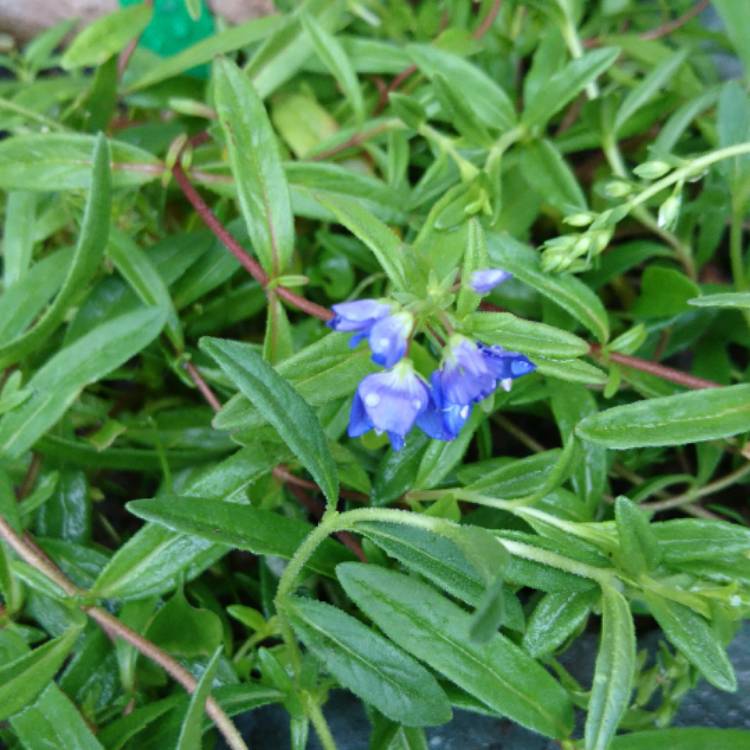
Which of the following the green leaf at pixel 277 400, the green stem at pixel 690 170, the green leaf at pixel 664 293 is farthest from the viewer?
the green leaf at pixel 664 293

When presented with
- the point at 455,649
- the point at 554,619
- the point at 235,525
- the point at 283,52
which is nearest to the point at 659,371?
the point at 554,619

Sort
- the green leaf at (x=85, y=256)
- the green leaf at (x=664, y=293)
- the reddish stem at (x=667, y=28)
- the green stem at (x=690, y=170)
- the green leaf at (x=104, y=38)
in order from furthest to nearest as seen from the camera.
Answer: the reddish stem at (x=667, y=28) < the green leaf at (x=104, y=38) < the green leaf at (x=664, y=293) < the green leaf at (x=85, y=256) < the green stem at (x=690, y=170)

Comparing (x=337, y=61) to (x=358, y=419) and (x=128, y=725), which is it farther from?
(x=128, y=725)

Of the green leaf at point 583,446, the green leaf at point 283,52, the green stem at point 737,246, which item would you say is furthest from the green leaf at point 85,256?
the green stem at point 737,246

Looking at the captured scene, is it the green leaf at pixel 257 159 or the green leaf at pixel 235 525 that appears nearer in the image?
the green leaf at pixel 235 525

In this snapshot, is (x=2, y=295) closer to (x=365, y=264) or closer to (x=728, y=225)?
(x=365, y=264)

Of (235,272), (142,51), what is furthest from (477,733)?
(142,51)

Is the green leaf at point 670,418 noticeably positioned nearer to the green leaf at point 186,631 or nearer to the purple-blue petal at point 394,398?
the purple-blue petal at point 394,398
